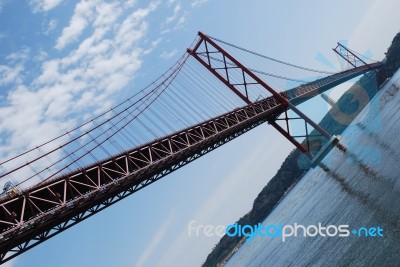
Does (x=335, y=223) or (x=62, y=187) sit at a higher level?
(x=62, y=187)

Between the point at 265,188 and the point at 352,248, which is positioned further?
the point at 265,188

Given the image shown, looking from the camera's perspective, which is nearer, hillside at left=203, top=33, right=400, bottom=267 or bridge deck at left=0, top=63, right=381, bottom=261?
bridge deck at left=0, top=63, right=381, bottom=261

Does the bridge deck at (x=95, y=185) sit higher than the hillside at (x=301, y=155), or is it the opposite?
the bridge deck at (x=95, y=185)

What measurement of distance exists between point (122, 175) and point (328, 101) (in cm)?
9682

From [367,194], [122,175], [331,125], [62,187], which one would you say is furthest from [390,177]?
[331,125]

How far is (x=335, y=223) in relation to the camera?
29.3 m

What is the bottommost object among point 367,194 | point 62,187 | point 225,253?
point 225,253

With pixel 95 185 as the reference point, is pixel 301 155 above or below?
below

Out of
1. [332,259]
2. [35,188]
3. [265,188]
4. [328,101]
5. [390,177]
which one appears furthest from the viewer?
[265,188]

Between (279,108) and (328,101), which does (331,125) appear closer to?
(328,101)

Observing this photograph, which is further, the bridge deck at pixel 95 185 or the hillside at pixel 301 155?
the hillside at pixel 301 155

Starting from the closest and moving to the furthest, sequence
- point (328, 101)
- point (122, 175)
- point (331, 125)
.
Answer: point (122, 175) < point (328, 101) < point (331, 125)

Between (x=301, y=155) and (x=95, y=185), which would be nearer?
(x=95, y=185)

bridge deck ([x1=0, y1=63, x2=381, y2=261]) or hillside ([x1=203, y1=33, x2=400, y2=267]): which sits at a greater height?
bridge deck ([x1=0, y1=63, x2=381, y2=261])
